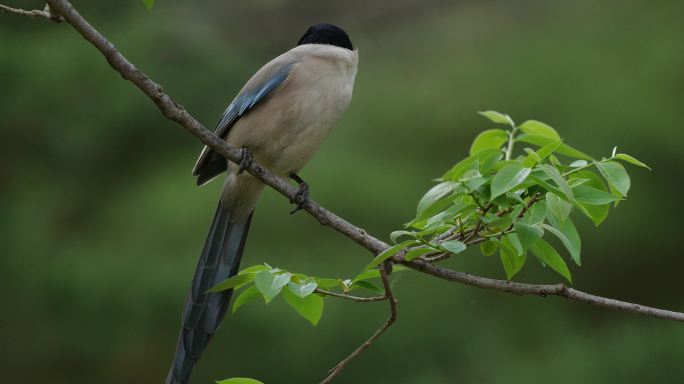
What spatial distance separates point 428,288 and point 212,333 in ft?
4.79

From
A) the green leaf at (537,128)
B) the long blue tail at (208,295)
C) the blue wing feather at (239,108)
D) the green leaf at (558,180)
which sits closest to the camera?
the green leaf at (558,180)

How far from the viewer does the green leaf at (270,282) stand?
151cm

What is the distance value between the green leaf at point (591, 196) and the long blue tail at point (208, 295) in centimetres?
96

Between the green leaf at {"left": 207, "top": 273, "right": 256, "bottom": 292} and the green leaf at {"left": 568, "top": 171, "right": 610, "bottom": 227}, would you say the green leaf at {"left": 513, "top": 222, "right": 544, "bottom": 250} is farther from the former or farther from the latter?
the green leaf at {"left": 207, "top": 273, "right": 256, "bottom": 292}

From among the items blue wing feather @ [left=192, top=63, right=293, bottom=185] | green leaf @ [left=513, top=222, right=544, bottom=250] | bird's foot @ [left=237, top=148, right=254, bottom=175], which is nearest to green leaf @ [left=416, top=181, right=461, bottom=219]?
green leaf @ [left=513, top=222, right=544, bottom=250]

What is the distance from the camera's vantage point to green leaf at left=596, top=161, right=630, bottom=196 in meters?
1.60

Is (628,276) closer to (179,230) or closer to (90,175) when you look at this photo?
(179,230)

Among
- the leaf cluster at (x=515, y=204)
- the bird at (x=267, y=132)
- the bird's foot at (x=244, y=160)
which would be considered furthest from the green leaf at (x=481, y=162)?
the bird at (x=267, y=132)

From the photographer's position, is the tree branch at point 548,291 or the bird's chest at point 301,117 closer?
the tree branch at point 548,291

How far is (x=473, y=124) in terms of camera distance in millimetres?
3752

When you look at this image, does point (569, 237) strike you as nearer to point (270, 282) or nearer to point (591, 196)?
point (591, 196)

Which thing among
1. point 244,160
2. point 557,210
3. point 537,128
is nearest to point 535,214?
point 557,210

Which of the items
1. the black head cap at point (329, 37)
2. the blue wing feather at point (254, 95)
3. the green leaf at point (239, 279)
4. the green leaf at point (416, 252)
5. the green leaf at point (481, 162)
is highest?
the black head cap at point (329, 37)

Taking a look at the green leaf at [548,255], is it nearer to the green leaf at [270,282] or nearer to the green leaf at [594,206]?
the green leaf at [594,206]
